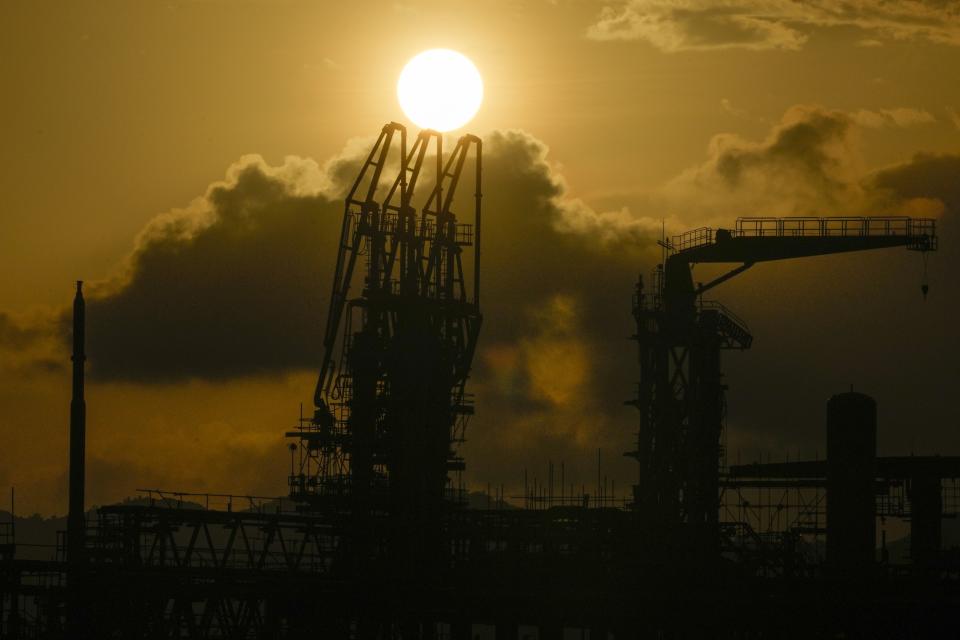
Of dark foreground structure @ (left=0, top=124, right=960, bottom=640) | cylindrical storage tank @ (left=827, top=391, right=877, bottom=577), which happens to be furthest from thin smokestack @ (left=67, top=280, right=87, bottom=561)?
cylindrical storage tank @ (left=827, top=391, right=877, bottom=577)

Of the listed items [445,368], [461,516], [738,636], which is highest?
[445,368]

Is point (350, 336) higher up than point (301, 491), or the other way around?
point (350, 336)

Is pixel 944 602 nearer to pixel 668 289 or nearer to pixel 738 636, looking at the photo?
pixel 738 636

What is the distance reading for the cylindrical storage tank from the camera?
74.4 meters

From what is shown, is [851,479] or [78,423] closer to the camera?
[851,479]

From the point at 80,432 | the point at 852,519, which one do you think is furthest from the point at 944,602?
the point at 80,432

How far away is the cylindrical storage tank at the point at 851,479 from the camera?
74.4 m

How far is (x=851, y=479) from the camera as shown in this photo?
7475 cm

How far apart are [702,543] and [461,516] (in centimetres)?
1305

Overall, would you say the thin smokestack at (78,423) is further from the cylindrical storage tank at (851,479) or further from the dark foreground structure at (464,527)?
the cylindrical storage tank at (851,479)

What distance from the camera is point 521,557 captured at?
73.8 meters

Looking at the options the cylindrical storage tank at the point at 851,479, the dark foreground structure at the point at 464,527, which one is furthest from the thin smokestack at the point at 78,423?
the cylindrical storage tank at the point at 851,479

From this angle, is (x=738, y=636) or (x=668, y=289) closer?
(x=738, y=636)

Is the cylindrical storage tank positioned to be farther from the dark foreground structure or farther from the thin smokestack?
the thin smokestack
